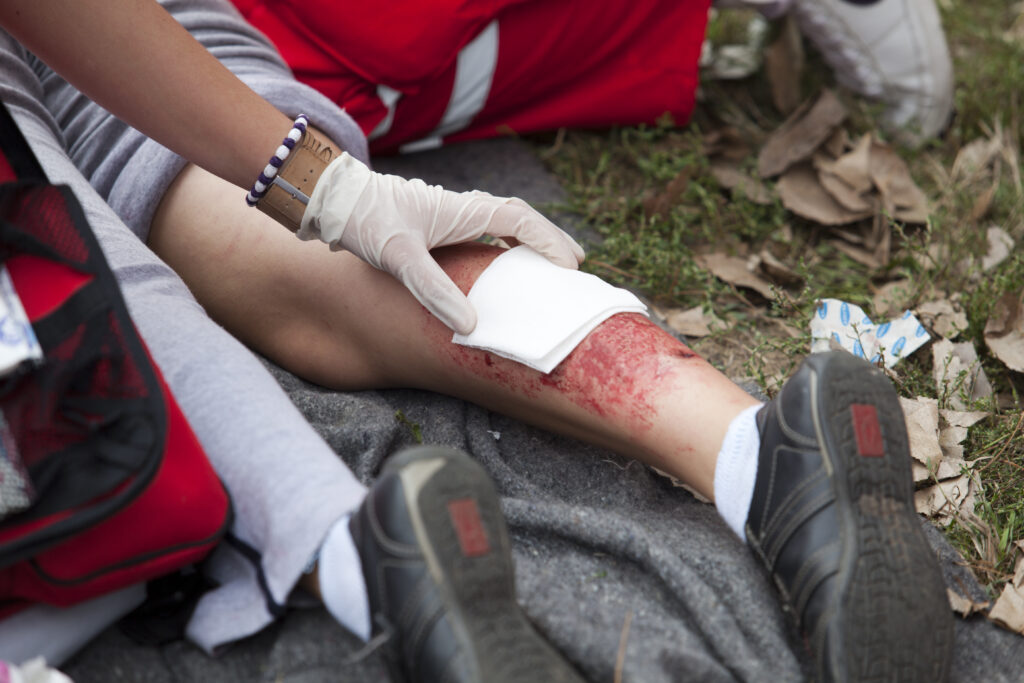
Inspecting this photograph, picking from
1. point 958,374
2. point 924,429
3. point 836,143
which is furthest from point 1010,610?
point 836,143

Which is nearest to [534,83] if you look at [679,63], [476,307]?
[679,63]

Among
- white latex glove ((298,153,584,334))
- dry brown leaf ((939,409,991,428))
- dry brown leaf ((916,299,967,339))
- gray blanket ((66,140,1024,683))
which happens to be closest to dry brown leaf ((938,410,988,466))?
dry brown leaf ((939,409,991,428))

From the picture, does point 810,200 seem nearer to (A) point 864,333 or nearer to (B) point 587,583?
(A) point 864,333

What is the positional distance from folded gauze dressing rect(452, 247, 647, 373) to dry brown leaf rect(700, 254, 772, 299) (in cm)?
69

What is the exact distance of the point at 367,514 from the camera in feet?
2.97

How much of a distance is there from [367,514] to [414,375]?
461 mm

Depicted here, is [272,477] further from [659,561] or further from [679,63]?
[679,63]

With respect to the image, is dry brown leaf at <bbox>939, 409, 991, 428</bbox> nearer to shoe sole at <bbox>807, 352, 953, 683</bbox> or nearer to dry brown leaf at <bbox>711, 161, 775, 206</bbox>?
shoe sole at <bbox>807, 352, 953, 683</bbox>

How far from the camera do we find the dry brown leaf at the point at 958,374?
1486 mm

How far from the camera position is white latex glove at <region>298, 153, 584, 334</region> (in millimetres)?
1214

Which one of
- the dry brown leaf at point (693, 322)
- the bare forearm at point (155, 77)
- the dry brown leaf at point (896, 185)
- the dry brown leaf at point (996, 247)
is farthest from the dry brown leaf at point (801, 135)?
the bare forearm at point (155, 77)

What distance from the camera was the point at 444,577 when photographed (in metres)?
0.87

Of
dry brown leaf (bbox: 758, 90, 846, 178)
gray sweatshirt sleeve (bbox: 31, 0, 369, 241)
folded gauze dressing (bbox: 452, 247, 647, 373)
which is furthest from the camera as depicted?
dry brown leaf (bbox: 758, 90, 846, 178)

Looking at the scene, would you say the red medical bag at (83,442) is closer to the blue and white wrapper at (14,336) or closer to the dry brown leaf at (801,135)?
the blue and white wrapper at (14,336)
